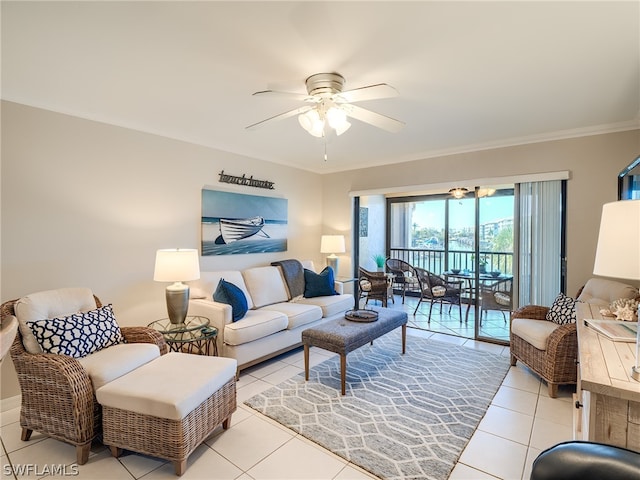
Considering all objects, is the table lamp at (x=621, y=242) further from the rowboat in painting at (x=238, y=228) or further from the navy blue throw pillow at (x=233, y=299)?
the rowboat in painting at (x=238, y=228)

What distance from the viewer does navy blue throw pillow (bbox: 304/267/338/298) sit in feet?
14.6

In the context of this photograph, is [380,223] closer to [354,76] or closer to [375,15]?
[354,76]

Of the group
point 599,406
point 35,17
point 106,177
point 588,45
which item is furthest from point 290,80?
point 599,406

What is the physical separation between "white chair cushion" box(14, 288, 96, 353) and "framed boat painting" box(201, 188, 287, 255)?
152cm

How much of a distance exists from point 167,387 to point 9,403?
1813 mm

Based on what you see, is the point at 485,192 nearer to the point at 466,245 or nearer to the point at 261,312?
the point at 466,245

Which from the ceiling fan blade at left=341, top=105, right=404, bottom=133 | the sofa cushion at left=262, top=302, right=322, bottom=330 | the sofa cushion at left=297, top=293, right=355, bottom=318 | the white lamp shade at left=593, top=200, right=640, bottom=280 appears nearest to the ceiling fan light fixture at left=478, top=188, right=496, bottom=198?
the sofa cushion at left=297, top=293, right=355, bottom=318

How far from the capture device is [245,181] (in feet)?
14.5

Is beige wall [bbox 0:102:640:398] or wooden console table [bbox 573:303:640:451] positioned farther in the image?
beige wall [bbox 0:102:640:398]

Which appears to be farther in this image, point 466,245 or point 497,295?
point 466,245

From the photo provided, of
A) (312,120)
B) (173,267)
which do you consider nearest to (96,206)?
(173,267)

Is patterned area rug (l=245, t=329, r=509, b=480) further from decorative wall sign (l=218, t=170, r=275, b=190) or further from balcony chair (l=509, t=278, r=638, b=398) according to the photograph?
decorative wall sign (l=218, t=170, r=275, b=190)

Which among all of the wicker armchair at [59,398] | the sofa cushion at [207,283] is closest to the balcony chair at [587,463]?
the wicker armchair at [59,398]

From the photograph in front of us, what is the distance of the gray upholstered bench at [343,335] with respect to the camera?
9.23ft
